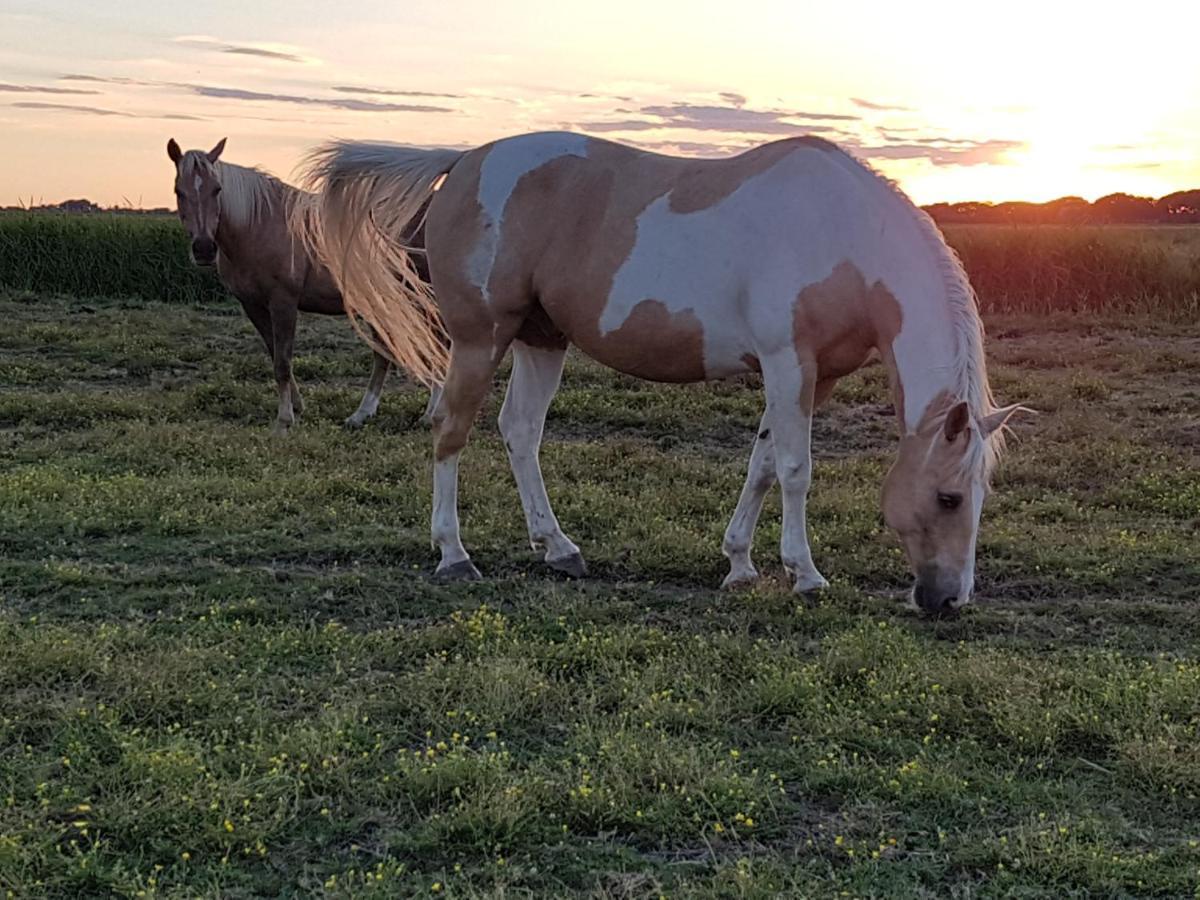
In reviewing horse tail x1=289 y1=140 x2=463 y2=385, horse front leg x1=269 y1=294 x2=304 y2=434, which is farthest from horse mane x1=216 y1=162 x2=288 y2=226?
horse tail x1=289 y1=140 x2=463 y2=385

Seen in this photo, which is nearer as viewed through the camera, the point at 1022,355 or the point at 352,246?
the point at 352,246

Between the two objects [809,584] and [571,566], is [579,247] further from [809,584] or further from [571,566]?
[809,584]

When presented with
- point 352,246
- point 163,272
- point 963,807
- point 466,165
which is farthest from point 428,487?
point 163,272

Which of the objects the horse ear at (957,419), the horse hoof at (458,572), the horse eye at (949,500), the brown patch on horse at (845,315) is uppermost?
the brown patch on horse at (845,315)

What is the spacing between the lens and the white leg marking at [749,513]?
5418 millimetres

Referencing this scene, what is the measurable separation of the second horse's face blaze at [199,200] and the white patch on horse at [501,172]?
495 cm

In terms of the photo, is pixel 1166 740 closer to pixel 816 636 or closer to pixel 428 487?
pixel 816 636

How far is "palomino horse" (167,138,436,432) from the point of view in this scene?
9555 mm

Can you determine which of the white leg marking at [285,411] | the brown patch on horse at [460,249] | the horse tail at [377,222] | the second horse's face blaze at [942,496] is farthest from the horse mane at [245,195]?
the second horse's face blaze at [942,496]

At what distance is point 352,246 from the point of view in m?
6.02

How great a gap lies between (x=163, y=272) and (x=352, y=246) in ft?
46.7

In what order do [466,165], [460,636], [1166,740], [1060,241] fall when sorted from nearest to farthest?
[1166,740], [460,636], [466,165], [1060,241]

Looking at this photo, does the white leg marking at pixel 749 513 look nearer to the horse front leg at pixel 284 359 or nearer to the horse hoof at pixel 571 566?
the horse hoof at pixel 571 566

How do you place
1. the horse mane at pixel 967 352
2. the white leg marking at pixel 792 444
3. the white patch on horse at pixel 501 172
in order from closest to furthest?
1. the horse mane at pixel 967 352
2. the white leg marking at pixel 792 444
3. the white patch on horse at pixel 501 172
